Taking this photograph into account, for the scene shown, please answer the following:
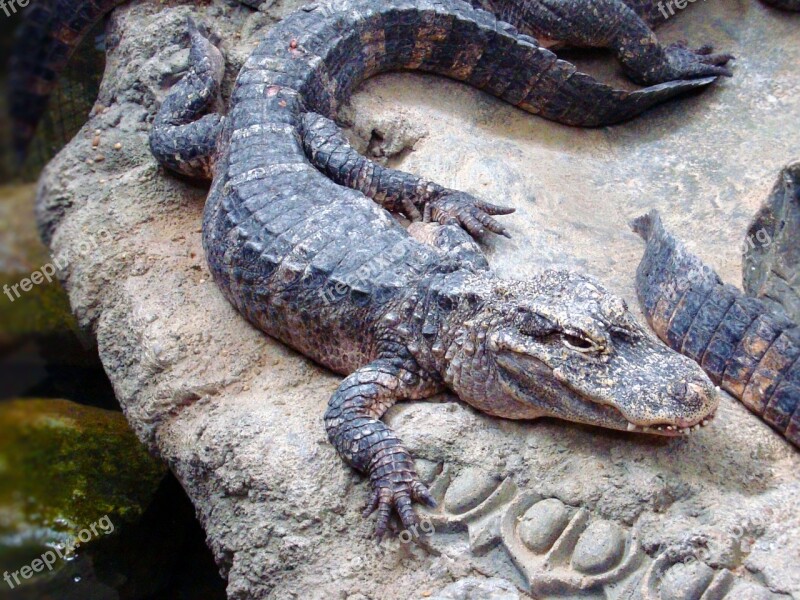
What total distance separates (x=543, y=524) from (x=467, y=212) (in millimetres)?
1811

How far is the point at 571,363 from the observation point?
299 centimetres

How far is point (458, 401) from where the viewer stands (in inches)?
136

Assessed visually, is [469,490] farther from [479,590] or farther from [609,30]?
[609,30]

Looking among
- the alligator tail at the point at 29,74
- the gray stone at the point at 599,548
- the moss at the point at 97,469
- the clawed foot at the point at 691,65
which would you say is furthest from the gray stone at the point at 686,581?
the clawed foot at the point at 691,65

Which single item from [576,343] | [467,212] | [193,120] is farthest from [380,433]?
[193,120]

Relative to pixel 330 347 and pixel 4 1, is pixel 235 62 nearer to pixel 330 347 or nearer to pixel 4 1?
pixel 330 347

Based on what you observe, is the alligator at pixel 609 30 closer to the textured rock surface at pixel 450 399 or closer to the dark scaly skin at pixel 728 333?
the textured rock surface at pixel 450 399

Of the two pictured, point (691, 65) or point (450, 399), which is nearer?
point (450, 399)

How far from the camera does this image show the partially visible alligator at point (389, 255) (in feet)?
9.95

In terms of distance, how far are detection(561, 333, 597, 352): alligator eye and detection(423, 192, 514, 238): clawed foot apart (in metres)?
1.26

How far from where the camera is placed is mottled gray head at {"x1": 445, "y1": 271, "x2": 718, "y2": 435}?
2865mm

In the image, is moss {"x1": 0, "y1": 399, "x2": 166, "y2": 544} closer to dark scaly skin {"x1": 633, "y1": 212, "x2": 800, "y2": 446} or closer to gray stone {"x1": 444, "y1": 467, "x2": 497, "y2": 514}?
gray stone {"x1": 444, "y1": 467, "x2": 497, "y2": 514}

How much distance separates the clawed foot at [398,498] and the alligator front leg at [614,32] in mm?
3480

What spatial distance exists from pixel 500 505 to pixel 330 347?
110 centimetres
